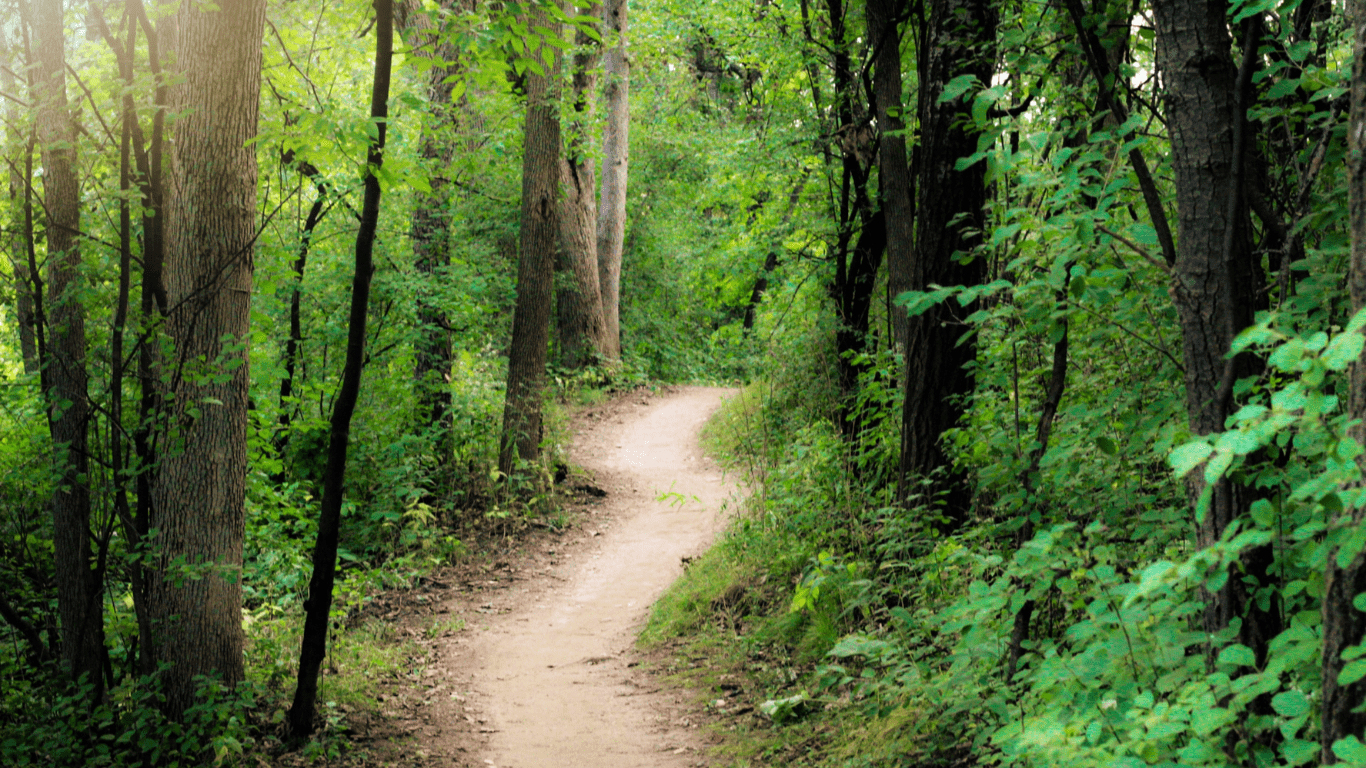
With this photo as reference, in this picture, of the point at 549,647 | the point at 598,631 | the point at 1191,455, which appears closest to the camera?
the point at 1191,455

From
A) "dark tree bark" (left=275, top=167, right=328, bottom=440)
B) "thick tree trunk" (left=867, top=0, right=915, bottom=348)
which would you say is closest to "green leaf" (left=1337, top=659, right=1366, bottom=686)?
"thick tree trunk" (left=867, top=0, right=915, bottom=348)

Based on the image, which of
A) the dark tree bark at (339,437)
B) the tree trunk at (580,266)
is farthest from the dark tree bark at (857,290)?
the tree trunk at (580,266)

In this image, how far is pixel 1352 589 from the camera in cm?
176

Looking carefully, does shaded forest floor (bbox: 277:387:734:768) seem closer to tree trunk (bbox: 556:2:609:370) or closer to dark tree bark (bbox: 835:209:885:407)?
→ dark tree bark (bbox: 835:209:885:407)

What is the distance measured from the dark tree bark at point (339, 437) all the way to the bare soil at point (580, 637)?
30.2 inches

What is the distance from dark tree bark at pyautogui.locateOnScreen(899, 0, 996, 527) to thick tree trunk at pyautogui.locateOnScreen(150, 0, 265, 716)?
4.20 m

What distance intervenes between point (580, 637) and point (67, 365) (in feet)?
14.4

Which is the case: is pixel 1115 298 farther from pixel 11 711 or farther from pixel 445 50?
pixel 445 50

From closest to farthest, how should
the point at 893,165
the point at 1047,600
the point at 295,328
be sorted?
the point at 1047,600, the point at 893,165, the point at 295,328

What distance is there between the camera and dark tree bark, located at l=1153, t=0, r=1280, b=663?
2539mm

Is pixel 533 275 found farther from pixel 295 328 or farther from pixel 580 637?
pixel 580 637

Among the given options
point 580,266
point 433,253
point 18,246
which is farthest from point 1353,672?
point 580,266

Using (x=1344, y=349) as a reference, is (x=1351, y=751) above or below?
below

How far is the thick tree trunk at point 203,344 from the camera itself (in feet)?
17.7
